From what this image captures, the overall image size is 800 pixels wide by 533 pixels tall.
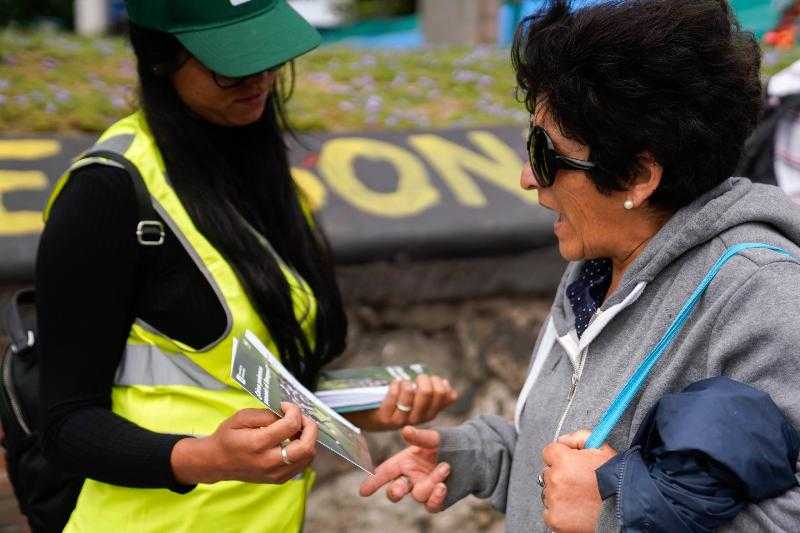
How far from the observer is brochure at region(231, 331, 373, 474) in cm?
145

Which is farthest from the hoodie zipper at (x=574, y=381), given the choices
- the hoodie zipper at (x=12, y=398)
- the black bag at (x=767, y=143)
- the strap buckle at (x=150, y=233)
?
the black bag at (x=767, y=143)

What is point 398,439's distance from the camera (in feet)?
11.8

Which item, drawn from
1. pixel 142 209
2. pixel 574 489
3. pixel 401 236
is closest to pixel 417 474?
pixel 574 489

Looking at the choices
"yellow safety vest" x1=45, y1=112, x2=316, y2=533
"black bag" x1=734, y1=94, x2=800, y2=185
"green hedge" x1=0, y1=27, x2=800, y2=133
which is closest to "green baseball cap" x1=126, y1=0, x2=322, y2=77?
"yellow safety vest" x1=45, y1=112, x2=316, y2=533

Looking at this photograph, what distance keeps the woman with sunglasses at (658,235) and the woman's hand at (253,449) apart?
0.40m

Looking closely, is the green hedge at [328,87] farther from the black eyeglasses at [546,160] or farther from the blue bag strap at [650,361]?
the blue bag strap at [650,361]

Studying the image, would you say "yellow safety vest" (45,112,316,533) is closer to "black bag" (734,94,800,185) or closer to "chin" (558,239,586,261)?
"chin" (558,239,586,261)

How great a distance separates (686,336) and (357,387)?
829 mm

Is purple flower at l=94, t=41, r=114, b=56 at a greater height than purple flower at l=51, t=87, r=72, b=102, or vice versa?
purple flower at l=51, t=87, r=72, b=102

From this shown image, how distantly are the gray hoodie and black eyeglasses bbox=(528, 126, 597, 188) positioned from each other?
18 centimetres

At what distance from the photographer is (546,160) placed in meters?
1.52

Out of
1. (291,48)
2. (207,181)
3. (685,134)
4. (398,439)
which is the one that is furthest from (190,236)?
(398,439)

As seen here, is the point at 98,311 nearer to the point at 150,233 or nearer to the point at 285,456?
the point at 150,233

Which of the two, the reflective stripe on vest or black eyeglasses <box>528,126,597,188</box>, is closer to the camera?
black eyeglasses <box>528,126,597,188</box>
